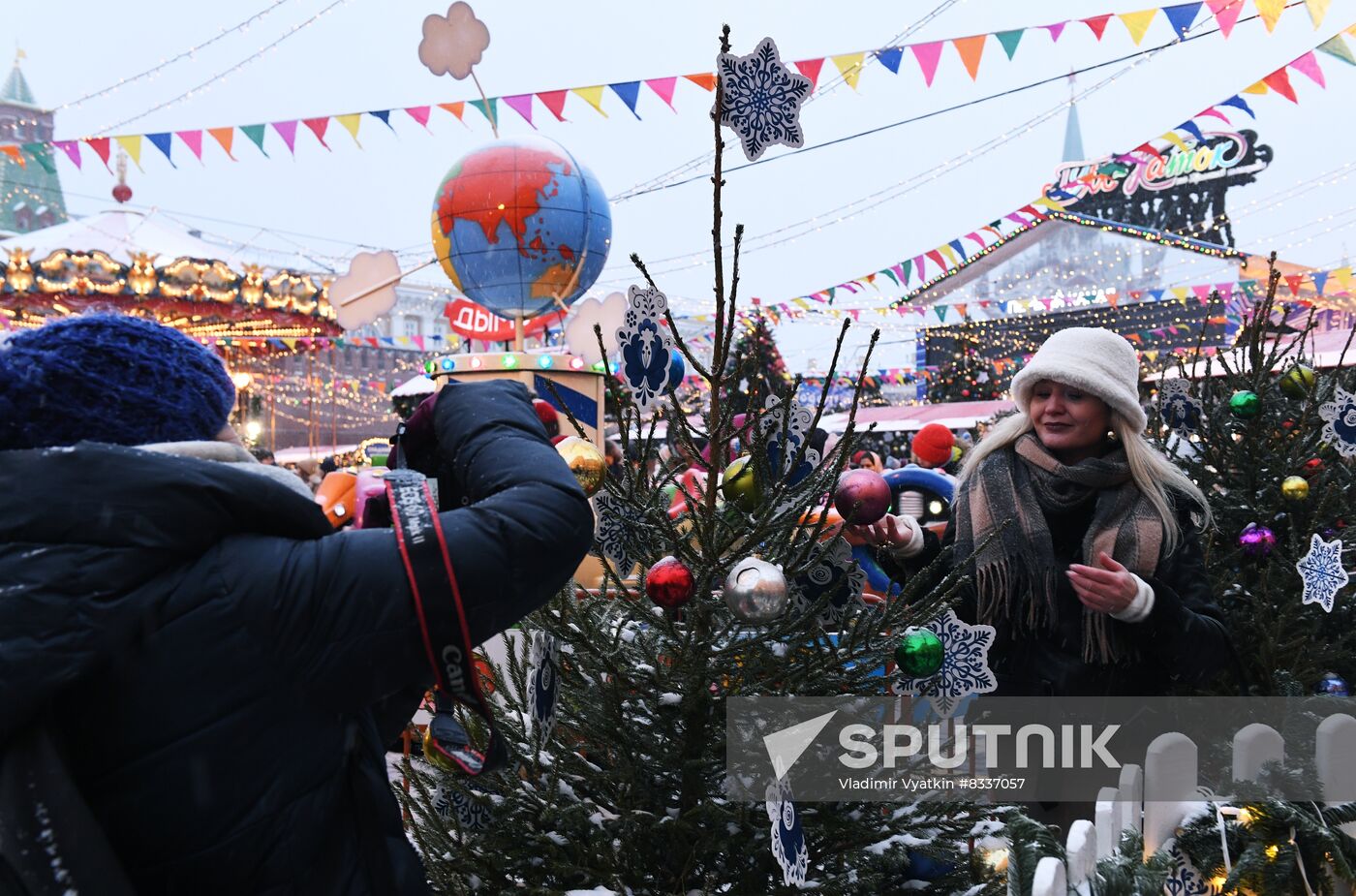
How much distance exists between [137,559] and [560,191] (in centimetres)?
416

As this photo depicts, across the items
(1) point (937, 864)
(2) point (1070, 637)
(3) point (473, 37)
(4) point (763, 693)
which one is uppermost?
(3) point (473, 37)

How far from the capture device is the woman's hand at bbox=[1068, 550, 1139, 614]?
80.4 inches

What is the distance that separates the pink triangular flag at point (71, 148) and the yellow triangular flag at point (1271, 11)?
35.6 feet

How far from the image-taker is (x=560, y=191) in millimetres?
4855

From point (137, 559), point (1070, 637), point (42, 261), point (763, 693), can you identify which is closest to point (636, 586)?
point (763, 693)

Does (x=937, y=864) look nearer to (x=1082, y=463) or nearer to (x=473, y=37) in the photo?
(x=1082, y=463)

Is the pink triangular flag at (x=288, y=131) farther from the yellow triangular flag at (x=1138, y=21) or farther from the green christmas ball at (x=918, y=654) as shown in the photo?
the green christmas ball at (x=918, y=654)

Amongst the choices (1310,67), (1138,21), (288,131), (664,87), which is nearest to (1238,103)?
(1310,67)

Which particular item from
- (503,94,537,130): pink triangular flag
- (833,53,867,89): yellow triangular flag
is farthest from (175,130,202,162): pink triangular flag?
(833,53,867,89): yellow triangular flag

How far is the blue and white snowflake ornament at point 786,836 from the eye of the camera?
1.47 metres

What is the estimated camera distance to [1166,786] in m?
1.83

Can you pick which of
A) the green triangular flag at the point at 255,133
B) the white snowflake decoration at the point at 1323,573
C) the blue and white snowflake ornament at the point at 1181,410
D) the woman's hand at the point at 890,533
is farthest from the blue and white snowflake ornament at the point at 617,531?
the green triangular flag at the point at 255,133

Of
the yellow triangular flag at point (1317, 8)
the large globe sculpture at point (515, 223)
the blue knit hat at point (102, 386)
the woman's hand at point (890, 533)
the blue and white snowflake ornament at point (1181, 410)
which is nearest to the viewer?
the blue knit hat at point (102, 386)

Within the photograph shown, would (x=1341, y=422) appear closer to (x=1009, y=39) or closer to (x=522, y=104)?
(x=1009, y=39)
